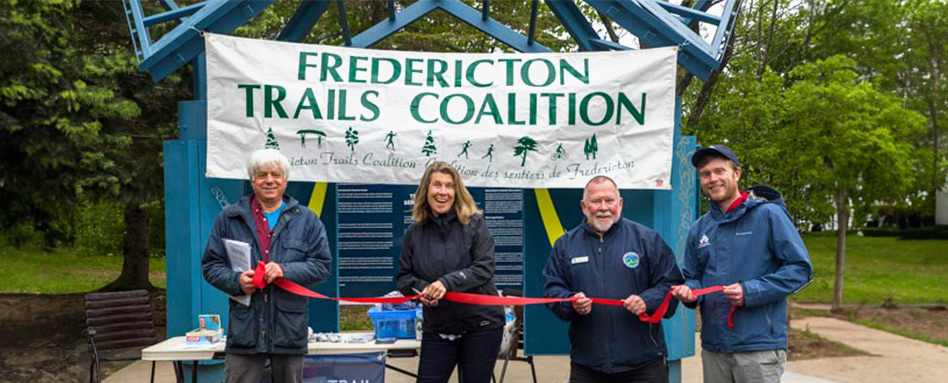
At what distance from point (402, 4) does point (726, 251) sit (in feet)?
34.2

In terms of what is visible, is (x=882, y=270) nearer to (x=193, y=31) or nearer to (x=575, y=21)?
(x=575, y=21)

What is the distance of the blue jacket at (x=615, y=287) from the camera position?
12.2 feet

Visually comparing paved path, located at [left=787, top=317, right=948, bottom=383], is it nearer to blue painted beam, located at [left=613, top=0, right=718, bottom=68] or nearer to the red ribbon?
blue painted beam, located at [left=613, top=0, right=718, bottom=68]

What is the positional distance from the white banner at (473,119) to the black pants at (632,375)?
2249mm

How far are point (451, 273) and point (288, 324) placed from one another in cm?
86

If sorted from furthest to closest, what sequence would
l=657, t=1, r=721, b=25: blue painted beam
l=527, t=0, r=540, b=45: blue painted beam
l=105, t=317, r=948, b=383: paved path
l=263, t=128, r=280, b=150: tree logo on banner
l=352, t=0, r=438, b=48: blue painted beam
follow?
l=105, t=317, r=948, b=383: paved path → l=352, t=0, r=438, b=48: blue painted beam → l=527, t=0, r=540, b=45: blue painted beam → l=657, t=1, r=721, b=25: blue painted beam → l=263, t=128, r=280, b=150: tree logo on banner

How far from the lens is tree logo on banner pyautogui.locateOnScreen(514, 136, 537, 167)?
19.1 feet

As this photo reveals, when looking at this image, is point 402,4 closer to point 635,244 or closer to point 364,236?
point 364,236

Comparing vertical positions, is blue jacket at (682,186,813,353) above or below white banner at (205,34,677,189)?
below

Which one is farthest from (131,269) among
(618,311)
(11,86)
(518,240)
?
(618,311)

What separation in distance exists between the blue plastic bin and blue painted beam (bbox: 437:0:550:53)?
270 centimetres

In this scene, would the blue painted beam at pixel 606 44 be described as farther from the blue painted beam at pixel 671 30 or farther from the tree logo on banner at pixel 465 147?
the tree logo on banner at pixel 465 147

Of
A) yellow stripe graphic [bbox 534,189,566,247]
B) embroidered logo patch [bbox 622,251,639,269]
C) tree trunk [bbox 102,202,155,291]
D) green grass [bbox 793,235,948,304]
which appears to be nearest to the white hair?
embroidered logo patch [bbox 622,251,639,269]

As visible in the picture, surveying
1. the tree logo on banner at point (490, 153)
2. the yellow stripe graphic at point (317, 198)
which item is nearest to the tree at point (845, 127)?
the tree logo on banner at point (490, 153)
